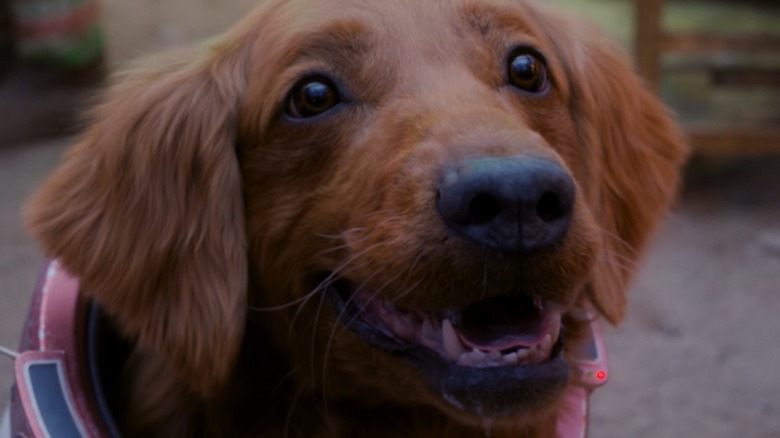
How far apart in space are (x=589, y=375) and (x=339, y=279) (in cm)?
71

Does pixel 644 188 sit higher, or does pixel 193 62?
pixel 193 62

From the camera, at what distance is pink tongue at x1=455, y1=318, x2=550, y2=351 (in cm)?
235

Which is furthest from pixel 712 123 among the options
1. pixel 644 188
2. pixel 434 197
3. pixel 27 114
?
pixel 434 197

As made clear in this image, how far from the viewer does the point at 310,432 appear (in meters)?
2.68

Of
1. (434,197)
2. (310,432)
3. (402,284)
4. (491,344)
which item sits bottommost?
(310,432)

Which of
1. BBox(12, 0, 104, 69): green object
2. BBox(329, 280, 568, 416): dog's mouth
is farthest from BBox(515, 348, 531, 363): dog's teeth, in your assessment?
BBox(12, 0, 104, 69): green object

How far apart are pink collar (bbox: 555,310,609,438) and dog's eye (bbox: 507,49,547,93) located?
56cm

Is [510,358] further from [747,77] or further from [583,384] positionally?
[747,77]

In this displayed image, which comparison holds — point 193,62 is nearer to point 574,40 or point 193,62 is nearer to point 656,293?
point 574,40

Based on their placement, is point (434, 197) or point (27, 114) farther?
point (27, 114)

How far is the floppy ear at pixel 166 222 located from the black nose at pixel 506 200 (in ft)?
2.12

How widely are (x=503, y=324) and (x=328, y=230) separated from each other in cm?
43

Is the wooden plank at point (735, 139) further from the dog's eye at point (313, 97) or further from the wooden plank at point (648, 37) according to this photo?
the dog's eye at point (313, 97)

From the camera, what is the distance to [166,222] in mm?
2615
